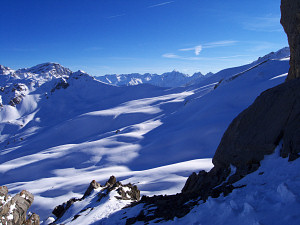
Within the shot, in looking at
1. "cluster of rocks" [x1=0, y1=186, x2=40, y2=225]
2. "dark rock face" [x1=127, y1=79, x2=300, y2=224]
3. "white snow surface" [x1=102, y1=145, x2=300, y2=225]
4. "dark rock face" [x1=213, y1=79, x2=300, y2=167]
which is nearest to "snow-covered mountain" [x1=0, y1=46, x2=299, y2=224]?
"white snow surface" [x1=102, y1=145, x2=300, y2=225]

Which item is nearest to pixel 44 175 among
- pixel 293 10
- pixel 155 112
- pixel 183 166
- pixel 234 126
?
pixel 183 166

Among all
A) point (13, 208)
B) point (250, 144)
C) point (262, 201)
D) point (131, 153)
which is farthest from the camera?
point (131, 153)

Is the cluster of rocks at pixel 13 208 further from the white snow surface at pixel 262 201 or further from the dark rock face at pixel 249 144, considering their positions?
the white snow surface at pixel 262 201

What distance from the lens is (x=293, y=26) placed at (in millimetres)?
12695

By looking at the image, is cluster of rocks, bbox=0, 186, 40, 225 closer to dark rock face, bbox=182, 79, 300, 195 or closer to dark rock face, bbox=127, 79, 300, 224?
dark rock face, bbox=127, 79, 300, 224

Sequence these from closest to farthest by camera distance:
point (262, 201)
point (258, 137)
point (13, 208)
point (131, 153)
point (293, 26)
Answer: point (262, 201) < point (258, 137) < point (13, 208) < point (293, 26) < point (131, 153)

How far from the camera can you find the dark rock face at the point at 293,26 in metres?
12.2

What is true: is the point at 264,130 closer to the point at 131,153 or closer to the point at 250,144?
the point at 250,144

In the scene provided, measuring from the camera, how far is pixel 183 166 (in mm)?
24812

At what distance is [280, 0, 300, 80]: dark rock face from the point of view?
1220cm

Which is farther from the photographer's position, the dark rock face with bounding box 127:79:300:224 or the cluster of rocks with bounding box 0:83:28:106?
the cluster of rocks with bounding box 0:83:28:106

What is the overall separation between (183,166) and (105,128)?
56792 millimetres

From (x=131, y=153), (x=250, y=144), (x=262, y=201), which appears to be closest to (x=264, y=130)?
(x=250, y=144)

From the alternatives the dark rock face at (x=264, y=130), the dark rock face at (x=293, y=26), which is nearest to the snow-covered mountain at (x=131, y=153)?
the dark rock face at (x=264, y=130)
